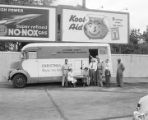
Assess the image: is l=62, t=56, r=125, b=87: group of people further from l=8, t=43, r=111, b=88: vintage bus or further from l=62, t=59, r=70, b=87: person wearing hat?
l=8, t=43, r=111, b=88: vintage bus

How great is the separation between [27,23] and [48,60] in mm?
4268

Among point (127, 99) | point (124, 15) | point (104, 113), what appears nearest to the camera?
point (104, 113)

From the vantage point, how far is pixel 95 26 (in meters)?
24.2

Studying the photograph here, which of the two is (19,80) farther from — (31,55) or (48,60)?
(48,60)

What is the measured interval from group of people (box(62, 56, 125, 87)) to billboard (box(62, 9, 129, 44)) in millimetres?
4181

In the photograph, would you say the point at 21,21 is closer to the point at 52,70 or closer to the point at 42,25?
the point at 42,25

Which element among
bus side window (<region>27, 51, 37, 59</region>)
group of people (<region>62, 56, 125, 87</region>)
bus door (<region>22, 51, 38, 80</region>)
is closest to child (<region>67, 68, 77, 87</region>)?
group of people (<region>62, 56, 125, 87</region>)

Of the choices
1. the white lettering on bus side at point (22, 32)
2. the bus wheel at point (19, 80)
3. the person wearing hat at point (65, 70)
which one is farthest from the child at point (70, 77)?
the white lettering on bus side at point (22, 32)

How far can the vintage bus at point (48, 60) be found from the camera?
1861cm

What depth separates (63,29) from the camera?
2286 cm

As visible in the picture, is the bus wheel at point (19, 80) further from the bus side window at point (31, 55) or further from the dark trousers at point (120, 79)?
the dark trousers at point (120, 79)

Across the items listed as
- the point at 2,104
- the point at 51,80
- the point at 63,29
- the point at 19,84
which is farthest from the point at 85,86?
the point at 2,104

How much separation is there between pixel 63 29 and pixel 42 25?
1430 mm

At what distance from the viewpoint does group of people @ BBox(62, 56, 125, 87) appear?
18.9m
